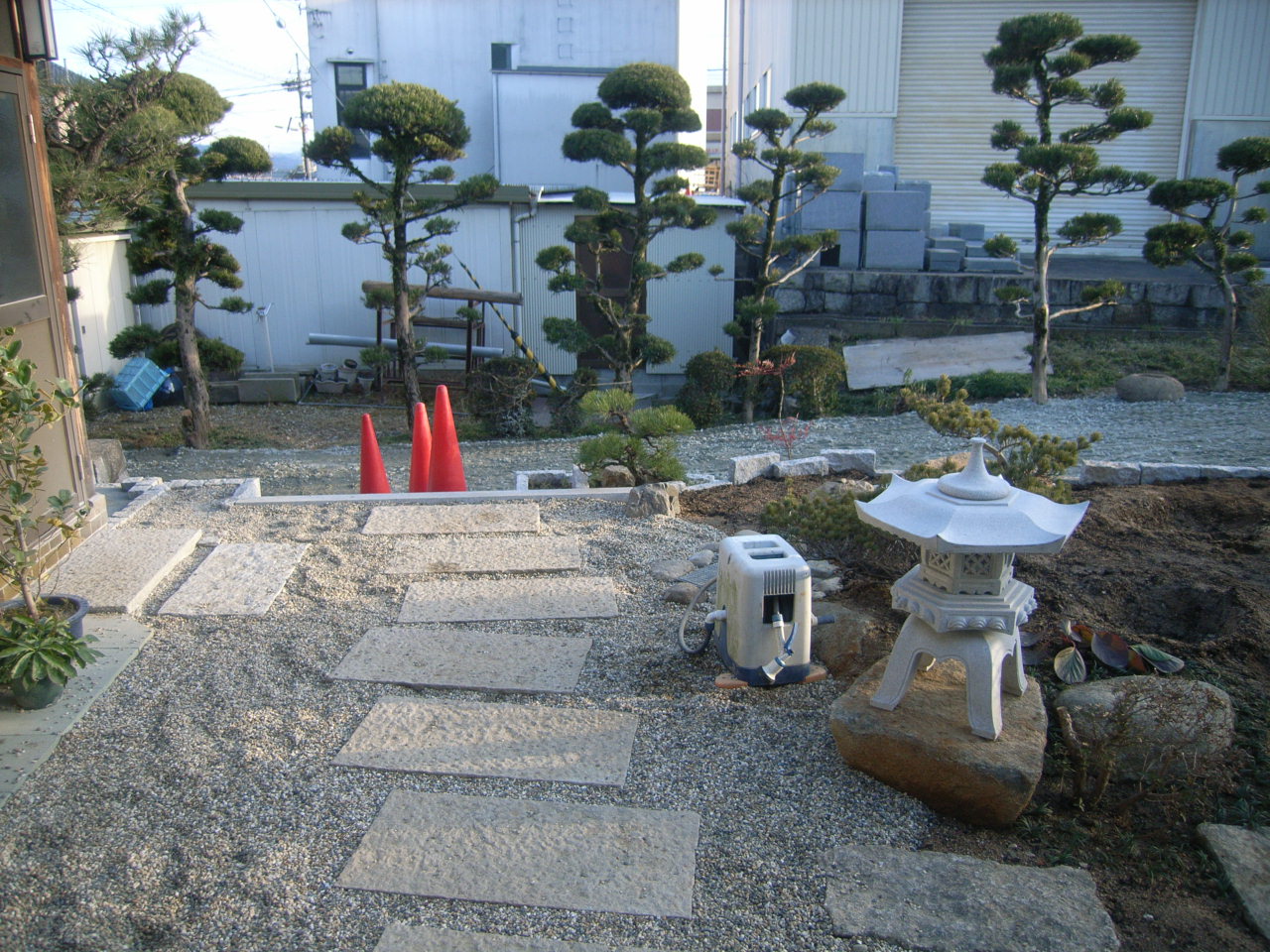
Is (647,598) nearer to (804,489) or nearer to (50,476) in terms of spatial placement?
(804,489)

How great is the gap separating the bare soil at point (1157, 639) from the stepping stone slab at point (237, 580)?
245 centimetres

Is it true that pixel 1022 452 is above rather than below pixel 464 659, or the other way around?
above

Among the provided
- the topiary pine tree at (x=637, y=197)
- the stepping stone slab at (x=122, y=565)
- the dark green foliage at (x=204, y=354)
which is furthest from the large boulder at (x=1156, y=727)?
the dark green foliage at (x=204, y=354)

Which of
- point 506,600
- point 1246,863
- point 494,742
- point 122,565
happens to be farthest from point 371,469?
point 1246,863

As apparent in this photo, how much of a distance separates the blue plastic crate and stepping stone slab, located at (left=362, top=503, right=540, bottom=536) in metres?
8.29

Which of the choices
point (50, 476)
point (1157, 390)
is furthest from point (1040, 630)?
point (1157, 390)

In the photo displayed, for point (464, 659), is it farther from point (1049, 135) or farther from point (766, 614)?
point (1049, 135)

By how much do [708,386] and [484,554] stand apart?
6.20 meters

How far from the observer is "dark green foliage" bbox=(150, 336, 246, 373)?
1062 centimetres

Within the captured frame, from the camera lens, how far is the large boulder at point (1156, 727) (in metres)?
3.07

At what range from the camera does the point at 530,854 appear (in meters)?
2.78

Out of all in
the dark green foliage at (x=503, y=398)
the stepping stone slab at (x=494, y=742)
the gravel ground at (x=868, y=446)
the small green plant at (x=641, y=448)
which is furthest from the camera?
the dark green foliage at (x=503, y=398)

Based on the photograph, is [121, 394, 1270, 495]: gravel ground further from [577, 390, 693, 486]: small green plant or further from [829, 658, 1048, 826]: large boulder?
[829, 658, 1048, 826]: large boulder

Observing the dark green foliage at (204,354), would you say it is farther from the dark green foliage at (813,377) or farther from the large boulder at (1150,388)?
the large boulder at (1150,388)
